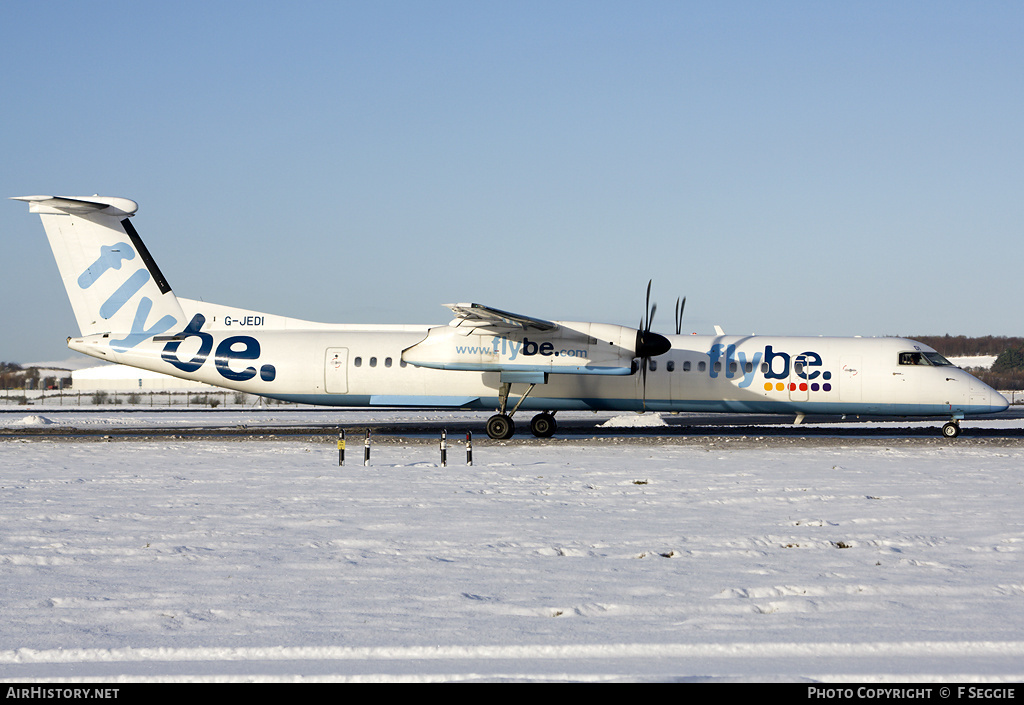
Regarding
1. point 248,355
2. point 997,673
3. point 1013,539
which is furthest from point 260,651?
point 248,355

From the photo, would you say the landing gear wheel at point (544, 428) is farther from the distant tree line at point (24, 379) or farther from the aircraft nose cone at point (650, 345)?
the distant tree line at point (24, 379)

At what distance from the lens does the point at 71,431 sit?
2667 centimetres

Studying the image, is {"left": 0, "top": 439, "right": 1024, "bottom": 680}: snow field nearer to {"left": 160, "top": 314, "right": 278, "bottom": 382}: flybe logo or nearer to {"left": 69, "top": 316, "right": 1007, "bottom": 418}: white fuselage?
{"left": 69, "top": 316, "right": 1007, "bottom": 418}: white fuselage

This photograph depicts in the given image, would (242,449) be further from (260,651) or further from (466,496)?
(260,651)

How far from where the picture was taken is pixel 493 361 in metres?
23.9

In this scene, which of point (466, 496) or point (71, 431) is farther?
point (71, 431)

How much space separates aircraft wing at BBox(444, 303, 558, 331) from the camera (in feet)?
71.8

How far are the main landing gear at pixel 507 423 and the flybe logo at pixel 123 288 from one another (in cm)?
1055

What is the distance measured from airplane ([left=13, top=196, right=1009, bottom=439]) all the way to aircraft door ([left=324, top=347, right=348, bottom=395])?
0.10 ft

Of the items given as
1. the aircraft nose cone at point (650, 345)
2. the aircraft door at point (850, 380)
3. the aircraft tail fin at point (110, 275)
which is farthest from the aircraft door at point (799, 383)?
the aircraft tail fin at point (110, 275)

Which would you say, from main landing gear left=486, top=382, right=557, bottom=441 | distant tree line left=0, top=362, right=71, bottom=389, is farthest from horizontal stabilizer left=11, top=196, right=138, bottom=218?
distant tree line left=0, top=362, right=71, bottom=389

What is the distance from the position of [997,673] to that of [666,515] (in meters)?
6.54

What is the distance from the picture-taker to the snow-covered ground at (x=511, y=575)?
5.38 metres

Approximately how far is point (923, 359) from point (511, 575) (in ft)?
67.5
